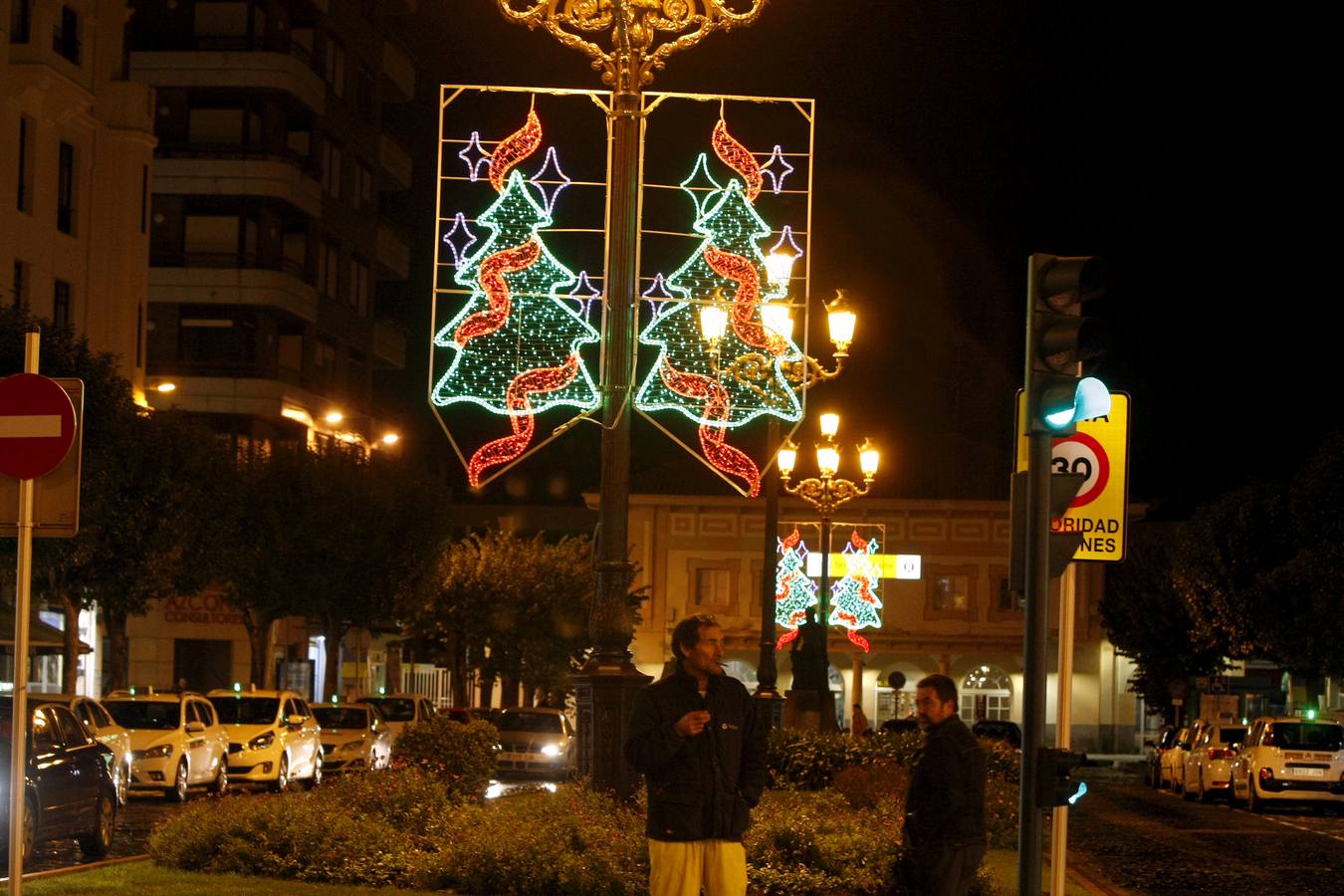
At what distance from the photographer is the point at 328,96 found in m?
59.6

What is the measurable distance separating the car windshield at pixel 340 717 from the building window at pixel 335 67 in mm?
27447

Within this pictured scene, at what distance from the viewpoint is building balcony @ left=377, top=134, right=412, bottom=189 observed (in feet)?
215

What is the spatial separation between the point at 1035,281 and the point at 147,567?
28.2 m

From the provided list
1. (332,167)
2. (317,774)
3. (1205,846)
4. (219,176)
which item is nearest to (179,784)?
(317,774)

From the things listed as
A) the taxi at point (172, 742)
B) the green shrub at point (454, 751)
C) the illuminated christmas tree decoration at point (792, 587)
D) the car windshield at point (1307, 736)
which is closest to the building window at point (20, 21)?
the taxi at point (172, 742)

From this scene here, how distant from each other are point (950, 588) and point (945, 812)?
6403 centimetres

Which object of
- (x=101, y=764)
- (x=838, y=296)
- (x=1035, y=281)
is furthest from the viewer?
(x=838, y=296)

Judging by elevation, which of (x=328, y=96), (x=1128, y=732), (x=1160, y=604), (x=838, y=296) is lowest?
(x=1128, y=732)

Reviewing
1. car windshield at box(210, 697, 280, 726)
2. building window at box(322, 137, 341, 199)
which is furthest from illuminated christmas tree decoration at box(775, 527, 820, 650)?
car windshield at box(210, 697, 280, 726)

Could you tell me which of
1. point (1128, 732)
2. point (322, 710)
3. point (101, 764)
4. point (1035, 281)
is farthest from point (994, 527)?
point (1035, 281)

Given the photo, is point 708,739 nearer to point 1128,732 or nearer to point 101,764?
point 101,764

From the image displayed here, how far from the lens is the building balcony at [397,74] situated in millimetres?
65750

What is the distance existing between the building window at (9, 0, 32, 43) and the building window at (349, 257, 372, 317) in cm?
2225

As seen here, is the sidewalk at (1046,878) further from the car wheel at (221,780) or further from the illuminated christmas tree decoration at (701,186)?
the car wheel at (221,780)
